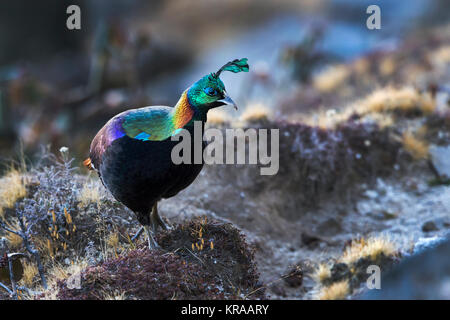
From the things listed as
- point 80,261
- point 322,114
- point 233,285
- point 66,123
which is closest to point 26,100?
point 66,123

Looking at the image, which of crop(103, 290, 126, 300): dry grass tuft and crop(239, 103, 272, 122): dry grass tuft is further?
crop(239, 103, 272, 122): dry grass tuft

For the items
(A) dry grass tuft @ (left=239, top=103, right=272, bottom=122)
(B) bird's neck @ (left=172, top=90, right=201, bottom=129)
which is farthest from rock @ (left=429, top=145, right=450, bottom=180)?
(B) bird's neck @ (left=172, top=90, right=201, bottom=129)

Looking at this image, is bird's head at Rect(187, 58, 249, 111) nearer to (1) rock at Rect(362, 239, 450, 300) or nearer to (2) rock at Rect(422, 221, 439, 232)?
(1) rock at Rect(362, 239, 450, 300)

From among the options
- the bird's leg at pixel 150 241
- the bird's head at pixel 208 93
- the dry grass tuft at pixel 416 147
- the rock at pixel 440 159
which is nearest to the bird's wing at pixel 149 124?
the bird's head at pixel 208 93

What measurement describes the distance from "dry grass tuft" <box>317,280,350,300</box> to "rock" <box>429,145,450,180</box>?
373cm

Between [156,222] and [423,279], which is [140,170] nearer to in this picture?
[156,222]

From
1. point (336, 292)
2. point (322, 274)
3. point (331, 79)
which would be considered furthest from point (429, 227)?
point (331, 79)

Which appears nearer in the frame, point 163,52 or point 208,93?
point 208,93

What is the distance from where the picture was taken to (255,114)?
8.78 metres

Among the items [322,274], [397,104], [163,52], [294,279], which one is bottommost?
[294,279]

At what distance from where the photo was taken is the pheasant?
16.1 feet

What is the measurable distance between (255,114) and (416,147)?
2.72 meters

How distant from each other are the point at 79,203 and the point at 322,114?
4.78 meters
